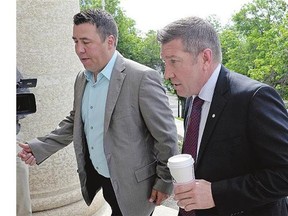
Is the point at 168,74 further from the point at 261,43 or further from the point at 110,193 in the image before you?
the point at 261,43

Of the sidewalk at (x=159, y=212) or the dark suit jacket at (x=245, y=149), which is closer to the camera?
the dark suit jacket at (x=245, y=149)

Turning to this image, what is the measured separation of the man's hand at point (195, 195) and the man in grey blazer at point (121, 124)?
34.0 inches

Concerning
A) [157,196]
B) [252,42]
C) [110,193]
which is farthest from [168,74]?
[252,42]

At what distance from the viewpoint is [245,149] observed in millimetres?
1452

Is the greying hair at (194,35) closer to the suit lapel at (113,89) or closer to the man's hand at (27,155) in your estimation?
the suit lapel at (113,89)

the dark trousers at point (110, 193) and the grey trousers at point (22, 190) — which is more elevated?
the dark trousers at point (110, 193)

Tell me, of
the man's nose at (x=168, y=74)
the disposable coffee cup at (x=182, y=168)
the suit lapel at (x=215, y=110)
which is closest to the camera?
the disposable coffee cup at (x=182, y=168)

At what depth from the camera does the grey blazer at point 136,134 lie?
2289mm

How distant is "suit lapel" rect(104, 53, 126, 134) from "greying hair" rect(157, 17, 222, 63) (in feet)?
2.54

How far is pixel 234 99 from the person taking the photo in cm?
147

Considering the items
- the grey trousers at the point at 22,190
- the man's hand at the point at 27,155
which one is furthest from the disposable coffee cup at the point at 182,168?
the grey trousers at the point at 22,190

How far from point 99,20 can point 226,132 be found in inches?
50.5

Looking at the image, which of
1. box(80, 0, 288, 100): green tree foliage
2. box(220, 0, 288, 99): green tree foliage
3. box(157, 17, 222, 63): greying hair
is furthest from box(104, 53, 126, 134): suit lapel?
box(220, 0, 288, 99): green tree foliage
